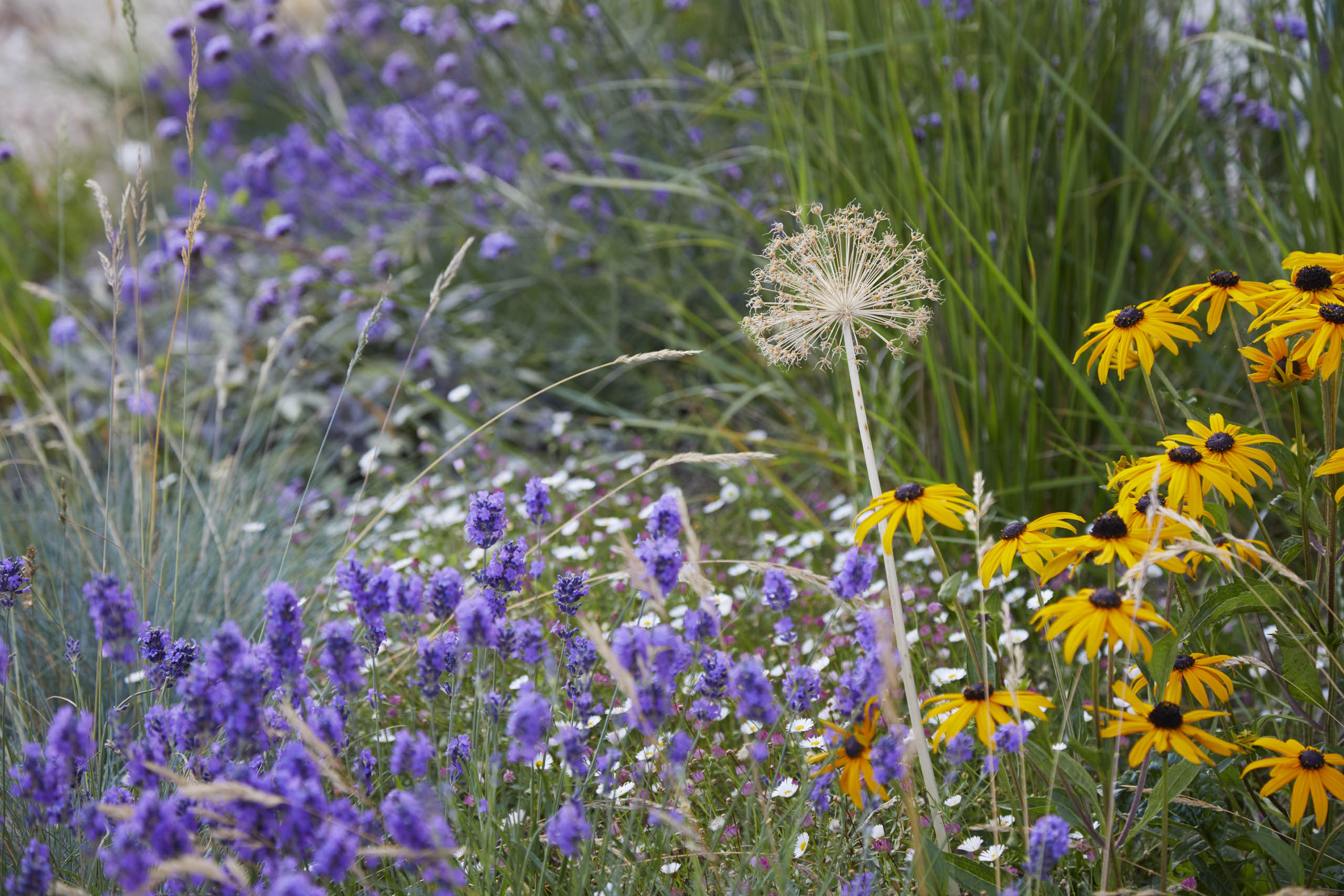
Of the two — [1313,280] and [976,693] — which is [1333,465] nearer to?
[1313,280]

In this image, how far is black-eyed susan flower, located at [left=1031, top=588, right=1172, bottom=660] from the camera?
1.35m

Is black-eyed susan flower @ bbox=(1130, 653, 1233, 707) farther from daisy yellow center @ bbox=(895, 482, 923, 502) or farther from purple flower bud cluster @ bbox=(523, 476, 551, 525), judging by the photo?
purple flower bud cluster @ bbox=(523, 476, 551, 525)

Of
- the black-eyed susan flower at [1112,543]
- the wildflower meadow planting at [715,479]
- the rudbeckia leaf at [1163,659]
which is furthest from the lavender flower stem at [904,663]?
the rudbeckia leaf at [1163,659]

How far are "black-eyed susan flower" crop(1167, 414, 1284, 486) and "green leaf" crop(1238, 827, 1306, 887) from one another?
52cm

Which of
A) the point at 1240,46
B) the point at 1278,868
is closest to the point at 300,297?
the point at 1240,46

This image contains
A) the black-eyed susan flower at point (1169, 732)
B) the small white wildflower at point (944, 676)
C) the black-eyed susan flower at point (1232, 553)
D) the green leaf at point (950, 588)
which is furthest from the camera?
the small white wildflower at point (944, 676)

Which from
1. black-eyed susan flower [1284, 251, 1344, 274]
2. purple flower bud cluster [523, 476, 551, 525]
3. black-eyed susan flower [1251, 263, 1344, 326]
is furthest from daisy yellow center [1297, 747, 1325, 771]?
purple flower bud cluster [523, 476, 551, 525]

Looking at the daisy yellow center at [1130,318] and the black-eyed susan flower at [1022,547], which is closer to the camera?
the black-eyed susan flower at [1022,547]

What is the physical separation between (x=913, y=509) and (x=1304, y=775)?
680 millimetres

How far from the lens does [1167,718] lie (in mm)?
1424

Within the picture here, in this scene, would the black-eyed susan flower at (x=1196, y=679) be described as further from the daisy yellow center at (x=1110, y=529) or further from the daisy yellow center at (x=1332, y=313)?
the daisy yellow center at (x=1332, y=313)

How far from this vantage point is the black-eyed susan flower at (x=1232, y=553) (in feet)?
4.26

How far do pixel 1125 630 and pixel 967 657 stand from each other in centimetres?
44

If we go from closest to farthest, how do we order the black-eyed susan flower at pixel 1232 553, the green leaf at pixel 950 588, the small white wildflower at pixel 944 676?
the black-eyed susan flower at pixel 1232 553
the green leaf at pixel 950 588
the small white wildflower at pixel 944 676
